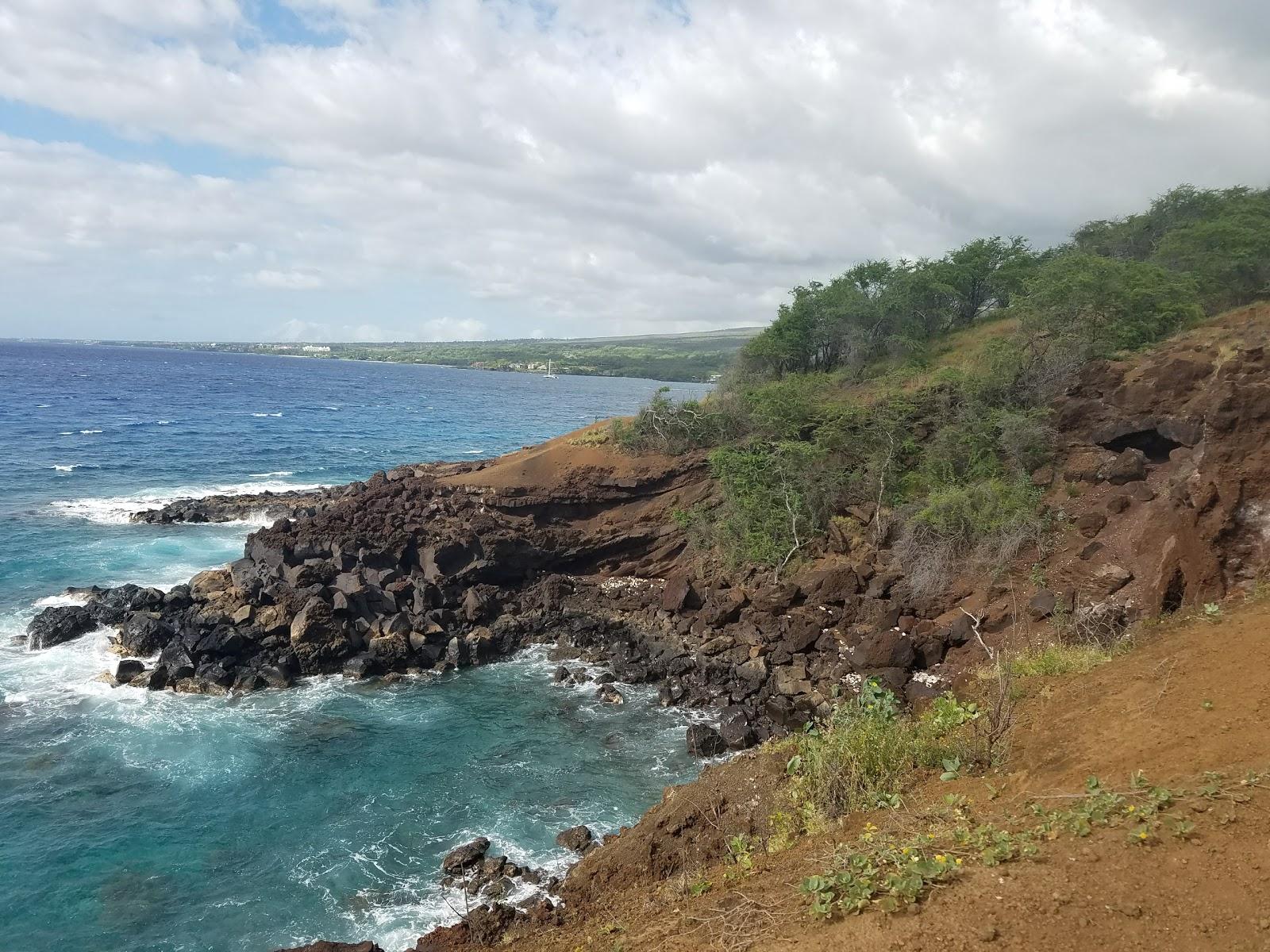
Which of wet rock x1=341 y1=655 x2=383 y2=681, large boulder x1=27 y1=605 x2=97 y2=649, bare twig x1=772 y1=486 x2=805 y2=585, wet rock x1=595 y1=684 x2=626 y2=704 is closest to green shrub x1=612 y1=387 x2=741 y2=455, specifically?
bare twig x1=772 y1=486 x2=805 y2=585

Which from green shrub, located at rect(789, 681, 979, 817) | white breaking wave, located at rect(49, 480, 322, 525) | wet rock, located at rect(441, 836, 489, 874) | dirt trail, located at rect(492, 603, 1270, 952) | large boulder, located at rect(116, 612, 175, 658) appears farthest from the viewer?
white breaking wave, located at rect(49, 480, 322, 525)

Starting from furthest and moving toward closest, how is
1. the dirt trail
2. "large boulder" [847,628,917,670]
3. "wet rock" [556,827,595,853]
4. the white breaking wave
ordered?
the white breaking wave → "large boulder" [847,628,917,670] → "wet rock" [556,827,595,853] → the dirt trail

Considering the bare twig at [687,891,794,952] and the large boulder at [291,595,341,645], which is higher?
the bare twig at [687,891,794,952]

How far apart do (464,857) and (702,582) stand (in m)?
13.5

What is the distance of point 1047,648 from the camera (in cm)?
1322

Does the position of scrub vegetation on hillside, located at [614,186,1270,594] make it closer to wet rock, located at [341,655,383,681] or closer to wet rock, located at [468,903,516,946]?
wet rock, located at [341,655,383,681]

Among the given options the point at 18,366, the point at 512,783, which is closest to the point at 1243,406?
the point at 512,783

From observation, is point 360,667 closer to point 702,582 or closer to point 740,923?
point 702,582

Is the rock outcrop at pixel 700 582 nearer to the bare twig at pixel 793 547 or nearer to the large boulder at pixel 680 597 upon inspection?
the large boulder at pixel 680 597

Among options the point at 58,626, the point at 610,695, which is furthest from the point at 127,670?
the point at 610,695

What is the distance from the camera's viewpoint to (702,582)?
25.2 m

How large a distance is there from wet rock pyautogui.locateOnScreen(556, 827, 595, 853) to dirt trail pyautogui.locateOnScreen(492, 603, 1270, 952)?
260cm

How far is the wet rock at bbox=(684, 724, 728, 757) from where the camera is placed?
658 inches

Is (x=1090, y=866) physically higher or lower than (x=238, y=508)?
higher
